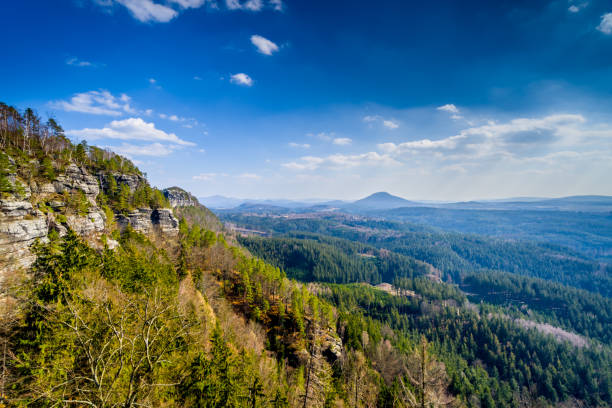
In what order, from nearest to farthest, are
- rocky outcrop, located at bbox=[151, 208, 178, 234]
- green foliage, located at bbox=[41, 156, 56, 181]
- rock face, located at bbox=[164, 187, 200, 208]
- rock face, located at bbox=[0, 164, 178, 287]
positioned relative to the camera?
rock face, located at bbox=[0, 164, 178, 287] < green foliage, located at bbox=[41, 156, 56, 181] < rocky outcrop, located at bbox=[151, 208, 178, 234] < rock face, located at bbox=[164, 187, 200, 208]

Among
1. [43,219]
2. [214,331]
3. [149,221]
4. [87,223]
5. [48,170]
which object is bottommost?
[214,331]

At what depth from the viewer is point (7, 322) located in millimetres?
13453

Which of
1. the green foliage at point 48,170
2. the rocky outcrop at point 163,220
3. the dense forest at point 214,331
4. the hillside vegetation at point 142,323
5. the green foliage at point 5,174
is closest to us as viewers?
the hillside vegetation at point 142,323

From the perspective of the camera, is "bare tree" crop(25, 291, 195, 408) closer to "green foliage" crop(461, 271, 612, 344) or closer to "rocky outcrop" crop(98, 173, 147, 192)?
"rocky outcrop" crop(98, 173, 147, 192)

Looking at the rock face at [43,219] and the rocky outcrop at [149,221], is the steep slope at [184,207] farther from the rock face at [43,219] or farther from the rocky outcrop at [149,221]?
the rock face at [43,219]

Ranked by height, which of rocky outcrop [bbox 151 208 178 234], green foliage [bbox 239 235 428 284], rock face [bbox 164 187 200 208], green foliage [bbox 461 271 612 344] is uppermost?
rock face [bbox 164 187 200 208]

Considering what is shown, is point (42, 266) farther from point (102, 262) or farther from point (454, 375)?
point (454, 375)

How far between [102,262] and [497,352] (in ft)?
431

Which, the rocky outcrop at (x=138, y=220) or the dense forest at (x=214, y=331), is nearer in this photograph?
the dense forest at (x=214, y=331)

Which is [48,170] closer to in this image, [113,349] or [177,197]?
[113,349]

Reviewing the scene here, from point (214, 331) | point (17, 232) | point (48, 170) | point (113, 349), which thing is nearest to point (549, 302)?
point (214, 331)

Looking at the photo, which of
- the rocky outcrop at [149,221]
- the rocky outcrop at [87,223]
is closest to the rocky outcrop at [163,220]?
the rocky outcrop at [149,221]

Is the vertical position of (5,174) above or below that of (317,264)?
above

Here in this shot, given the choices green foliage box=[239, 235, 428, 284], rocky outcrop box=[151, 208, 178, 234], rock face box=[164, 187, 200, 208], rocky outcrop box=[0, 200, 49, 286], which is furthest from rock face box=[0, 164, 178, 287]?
green foliage box=[239, 235, 428, 284]
